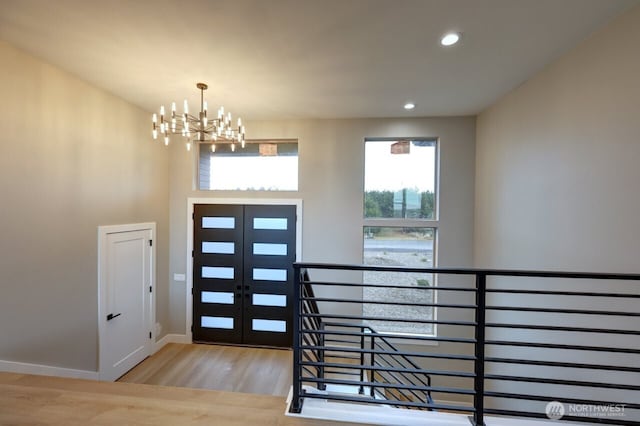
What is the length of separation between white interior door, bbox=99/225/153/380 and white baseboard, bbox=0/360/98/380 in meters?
0.20

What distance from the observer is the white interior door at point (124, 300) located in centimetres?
331

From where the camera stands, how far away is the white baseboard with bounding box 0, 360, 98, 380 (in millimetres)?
2328

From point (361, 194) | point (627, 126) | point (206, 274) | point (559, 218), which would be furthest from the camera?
point (206, 274)

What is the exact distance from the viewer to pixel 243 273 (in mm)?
4379

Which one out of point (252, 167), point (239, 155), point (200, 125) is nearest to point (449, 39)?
point (200, 125)

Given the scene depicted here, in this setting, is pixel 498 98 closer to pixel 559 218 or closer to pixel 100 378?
pixel 559 218

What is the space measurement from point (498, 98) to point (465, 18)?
184 centimetres

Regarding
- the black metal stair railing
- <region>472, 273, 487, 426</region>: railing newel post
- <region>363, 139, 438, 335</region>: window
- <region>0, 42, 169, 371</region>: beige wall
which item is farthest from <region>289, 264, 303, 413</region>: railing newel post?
<region>0, 42, 169, 371</region>: beige wall

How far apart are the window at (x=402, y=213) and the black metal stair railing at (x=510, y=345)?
23 cm

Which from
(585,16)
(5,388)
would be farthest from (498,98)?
(5,388)

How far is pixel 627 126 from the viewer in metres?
1.88

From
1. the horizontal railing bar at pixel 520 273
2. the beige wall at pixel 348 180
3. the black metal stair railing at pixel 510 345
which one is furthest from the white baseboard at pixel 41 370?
the horizontal railing bar at pixel 520 273

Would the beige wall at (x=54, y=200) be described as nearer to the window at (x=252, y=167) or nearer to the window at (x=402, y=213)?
the window at (x=252, y=167)

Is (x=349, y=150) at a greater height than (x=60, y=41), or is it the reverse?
(x=60, y=41)
